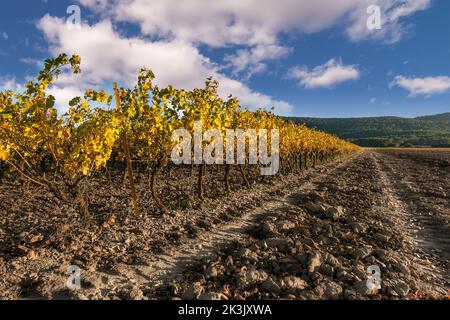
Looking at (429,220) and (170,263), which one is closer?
(170,263)

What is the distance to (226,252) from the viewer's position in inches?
304

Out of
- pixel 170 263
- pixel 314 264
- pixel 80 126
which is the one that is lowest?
pixel 170 263

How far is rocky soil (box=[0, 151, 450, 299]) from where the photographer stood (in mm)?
5793

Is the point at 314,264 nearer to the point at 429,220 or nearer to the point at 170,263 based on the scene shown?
the point at 170,263

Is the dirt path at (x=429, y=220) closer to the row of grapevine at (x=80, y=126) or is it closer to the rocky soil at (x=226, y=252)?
the rocky soil at (x=226, y=252)

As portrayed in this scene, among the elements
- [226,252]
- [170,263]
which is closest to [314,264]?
[226,252]

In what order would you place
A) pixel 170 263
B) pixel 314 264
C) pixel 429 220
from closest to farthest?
pixel 314 264
pixel 170 263
pixel 429 220

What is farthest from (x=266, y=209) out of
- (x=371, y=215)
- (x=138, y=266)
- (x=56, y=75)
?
(x=56, y=75)

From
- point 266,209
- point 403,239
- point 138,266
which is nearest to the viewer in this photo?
point 138,266

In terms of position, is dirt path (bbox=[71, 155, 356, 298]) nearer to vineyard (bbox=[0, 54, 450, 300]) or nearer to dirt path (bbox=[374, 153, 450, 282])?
vineyard (bbox=[0, 54, 450, 300])

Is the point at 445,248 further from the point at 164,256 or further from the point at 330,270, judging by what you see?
the point at 164,256
